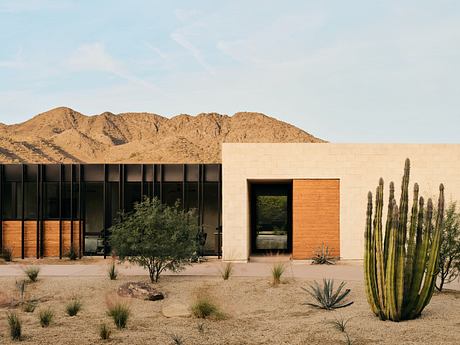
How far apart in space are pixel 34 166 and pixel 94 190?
920 cm

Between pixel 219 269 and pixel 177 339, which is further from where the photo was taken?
pixel 219 269

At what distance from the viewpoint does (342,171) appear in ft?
86.8

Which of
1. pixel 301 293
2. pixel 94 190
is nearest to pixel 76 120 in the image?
pixel 94 190

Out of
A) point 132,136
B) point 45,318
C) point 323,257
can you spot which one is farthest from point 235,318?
point 132,136

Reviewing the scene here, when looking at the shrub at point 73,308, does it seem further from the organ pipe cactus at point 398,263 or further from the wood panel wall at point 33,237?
the wood panel wall at point 33,237

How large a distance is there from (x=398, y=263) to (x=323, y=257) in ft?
40.3

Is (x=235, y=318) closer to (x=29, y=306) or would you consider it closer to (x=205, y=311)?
(x=205, y=311)

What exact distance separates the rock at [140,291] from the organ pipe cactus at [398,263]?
5.82 m

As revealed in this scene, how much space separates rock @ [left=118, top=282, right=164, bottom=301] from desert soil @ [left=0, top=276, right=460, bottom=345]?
0.73ft

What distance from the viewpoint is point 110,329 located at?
44.5ft

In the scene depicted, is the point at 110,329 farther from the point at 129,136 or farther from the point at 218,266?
the point at 129,136

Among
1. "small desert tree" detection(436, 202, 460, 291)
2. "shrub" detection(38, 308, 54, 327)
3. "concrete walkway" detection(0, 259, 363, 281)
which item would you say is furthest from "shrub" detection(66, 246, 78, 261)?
"small desert tree" detection(436, 202, 460, 291)

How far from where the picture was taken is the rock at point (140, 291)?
17.2 meters

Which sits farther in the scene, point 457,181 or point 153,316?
point 457,181
